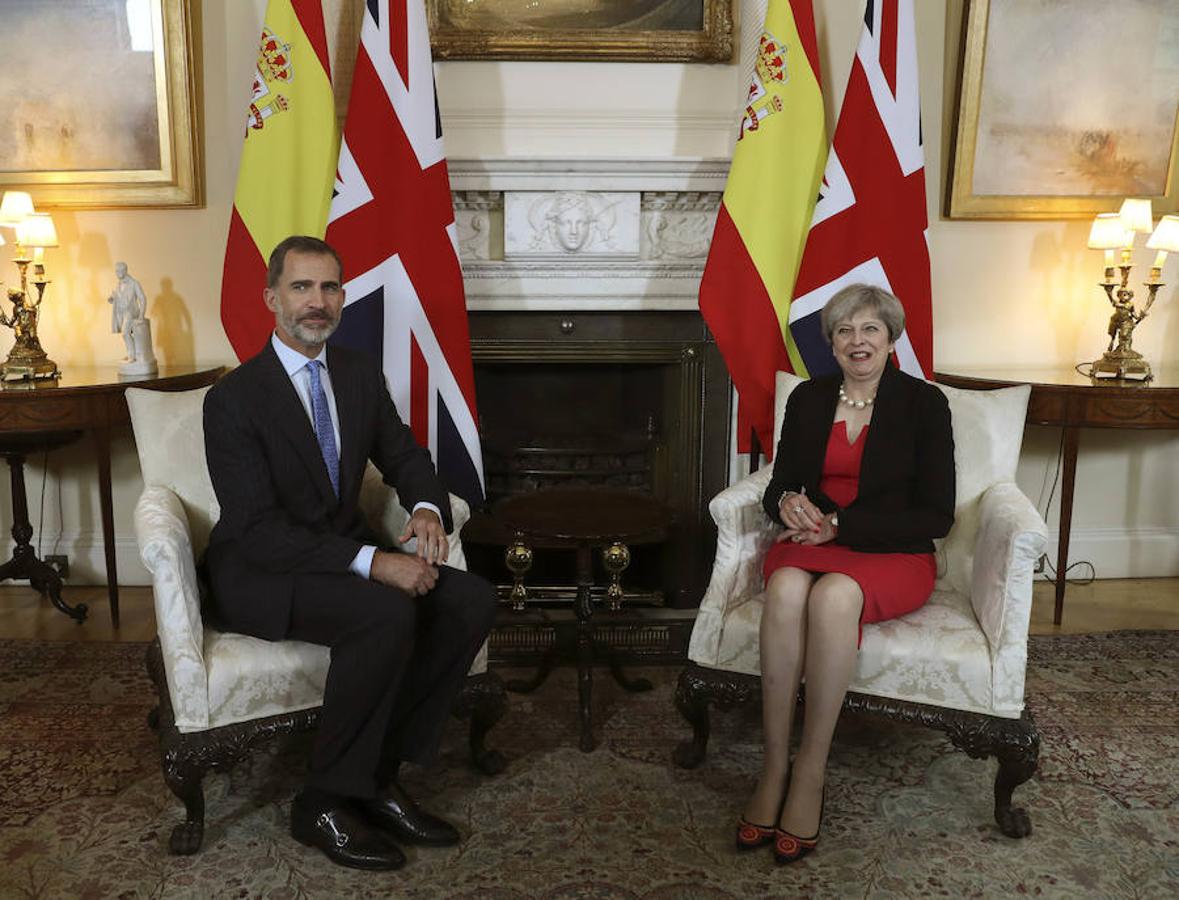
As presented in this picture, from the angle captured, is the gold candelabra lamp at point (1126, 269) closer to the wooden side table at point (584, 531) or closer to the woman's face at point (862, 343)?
the woman's face at point (862, 343)

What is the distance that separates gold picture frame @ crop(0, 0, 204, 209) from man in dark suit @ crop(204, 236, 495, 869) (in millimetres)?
1592

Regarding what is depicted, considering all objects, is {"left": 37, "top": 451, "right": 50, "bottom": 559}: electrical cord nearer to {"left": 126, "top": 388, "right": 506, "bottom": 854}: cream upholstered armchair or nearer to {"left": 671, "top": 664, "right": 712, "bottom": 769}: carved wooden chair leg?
{"left": 126, "top": 388, "right": 506, "bottom": 854}: cream upholstered armchair

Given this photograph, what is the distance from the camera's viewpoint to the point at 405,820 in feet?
7.43

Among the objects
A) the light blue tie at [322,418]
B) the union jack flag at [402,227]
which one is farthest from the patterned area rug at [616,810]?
the union jack flag at [402,227]

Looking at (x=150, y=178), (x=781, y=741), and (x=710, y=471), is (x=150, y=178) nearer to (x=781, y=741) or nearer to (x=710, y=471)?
(x=710, y=471)

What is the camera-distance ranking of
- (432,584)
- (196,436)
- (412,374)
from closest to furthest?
(432,584) → (196,436) → (412,374)

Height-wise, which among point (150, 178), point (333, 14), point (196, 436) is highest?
point (333, 14)

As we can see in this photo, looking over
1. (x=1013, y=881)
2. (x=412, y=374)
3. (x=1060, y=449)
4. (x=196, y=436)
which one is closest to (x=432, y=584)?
(x=196, y=436)

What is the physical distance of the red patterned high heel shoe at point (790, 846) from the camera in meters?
2.19

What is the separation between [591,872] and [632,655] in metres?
1.18

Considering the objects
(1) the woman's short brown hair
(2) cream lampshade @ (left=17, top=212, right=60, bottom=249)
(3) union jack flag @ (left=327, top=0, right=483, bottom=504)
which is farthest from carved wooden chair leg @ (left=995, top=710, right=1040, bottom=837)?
(2) cream lampshade @ (left=17, top=212, right=60, bottom=249)

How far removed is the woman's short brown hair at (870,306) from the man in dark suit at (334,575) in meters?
1.08

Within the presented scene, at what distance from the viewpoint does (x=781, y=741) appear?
2.26 m

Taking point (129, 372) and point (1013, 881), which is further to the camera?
point (129, 372)
